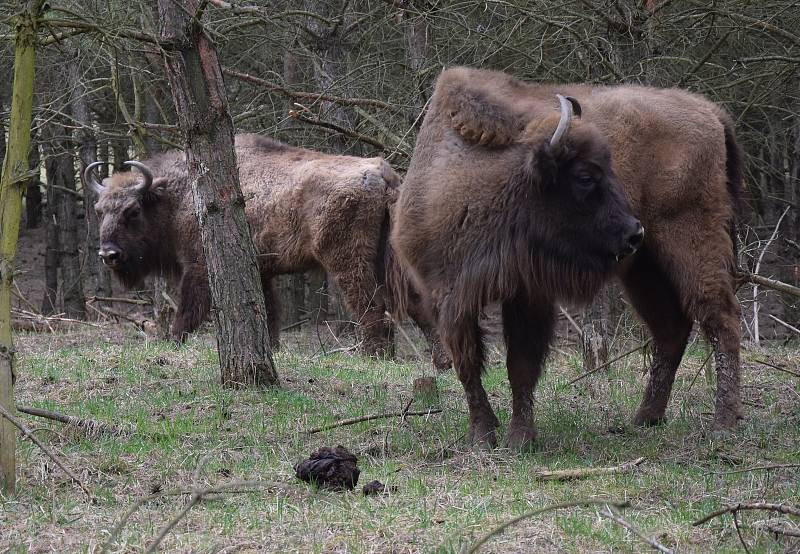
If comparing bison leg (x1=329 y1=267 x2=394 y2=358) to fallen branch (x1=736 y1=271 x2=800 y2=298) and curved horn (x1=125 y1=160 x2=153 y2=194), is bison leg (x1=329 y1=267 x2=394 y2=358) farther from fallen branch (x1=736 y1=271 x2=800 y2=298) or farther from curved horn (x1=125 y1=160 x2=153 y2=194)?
fallen branch (x1=736 y1=271 x2=800 y2=298)

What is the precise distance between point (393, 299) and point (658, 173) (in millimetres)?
4897

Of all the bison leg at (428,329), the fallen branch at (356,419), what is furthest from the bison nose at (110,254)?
the fallen branch at (356,419)

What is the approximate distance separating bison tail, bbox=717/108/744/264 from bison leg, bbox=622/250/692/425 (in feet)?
1.79

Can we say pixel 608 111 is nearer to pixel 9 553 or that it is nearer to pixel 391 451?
pixel 391 451

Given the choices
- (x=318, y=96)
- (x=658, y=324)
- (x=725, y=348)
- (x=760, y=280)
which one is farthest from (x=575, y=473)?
(x=318, y=96)

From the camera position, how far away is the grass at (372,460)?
12.7 feet

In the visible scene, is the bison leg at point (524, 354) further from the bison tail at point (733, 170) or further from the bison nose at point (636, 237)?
the bison tail at point (733, 170)

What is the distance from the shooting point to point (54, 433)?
555 centimetres

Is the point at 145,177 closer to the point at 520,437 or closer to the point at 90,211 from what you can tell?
the point at 90,211

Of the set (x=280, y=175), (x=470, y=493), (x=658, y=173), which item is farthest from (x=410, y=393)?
(x=280, y=175)

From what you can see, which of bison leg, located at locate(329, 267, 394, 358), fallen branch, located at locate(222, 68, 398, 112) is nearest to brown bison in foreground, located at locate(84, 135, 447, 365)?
bison leg, located at locate(329, 267, 394, 358)

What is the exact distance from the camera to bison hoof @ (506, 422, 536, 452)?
5.90 metres

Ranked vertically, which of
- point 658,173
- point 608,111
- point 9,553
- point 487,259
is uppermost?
point 608,111

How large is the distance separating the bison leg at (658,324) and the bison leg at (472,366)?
140 centimetres
